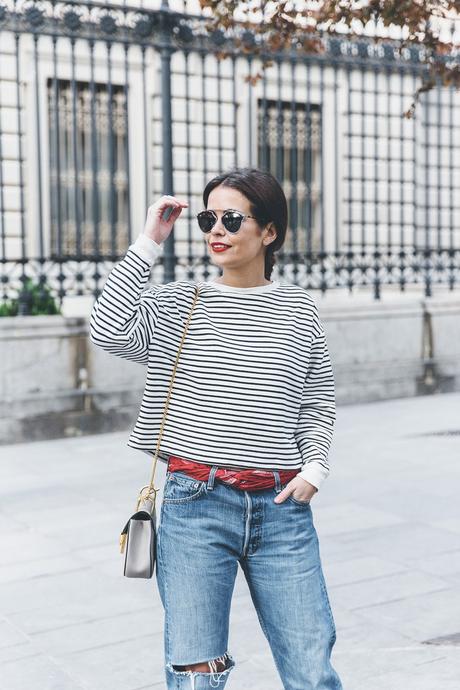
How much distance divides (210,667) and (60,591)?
8.10 ft

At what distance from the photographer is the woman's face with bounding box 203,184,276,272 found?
284 cm

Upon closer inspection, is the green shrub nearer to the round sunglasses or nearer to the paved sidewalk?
the paved sidewalk

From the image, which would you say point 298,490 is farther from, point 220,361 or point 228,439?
point 220,361

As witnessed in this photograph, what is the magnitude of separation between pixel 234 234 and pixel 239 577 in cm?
282

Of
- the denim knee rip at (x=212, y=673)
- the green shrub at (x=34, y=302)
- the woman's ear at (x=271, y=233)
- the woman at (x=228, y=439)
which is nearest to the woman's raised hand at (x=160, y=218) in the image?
the woman at (x=228, y=439)

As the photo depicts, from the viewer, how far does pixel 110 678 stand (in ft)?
12.9

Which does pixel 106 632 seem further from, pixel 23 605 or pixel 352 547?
pixel 352 547

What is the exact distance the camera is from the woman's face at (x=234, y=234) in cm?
284

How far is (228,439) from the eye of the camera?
2746 millimetres

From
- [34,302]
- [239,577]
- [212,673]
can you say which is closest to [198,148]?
[34,302]

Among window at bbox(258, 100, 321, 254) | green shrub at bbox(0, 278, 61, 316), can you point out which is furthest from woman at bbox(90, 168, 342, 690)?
window at bbox(258, 100, 321, 254)

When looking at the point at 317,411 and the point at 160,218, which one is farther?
the point at 317,411

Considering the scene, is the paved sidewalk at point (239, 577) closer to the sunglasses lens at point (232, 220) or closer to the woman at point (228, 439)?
the woman at point (228, 439)

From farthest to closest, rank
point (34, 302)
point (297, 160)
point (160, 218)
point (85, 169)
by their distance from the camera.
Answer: point (297, 160), point (85, 169), point (34, 302), point (160, 218)
